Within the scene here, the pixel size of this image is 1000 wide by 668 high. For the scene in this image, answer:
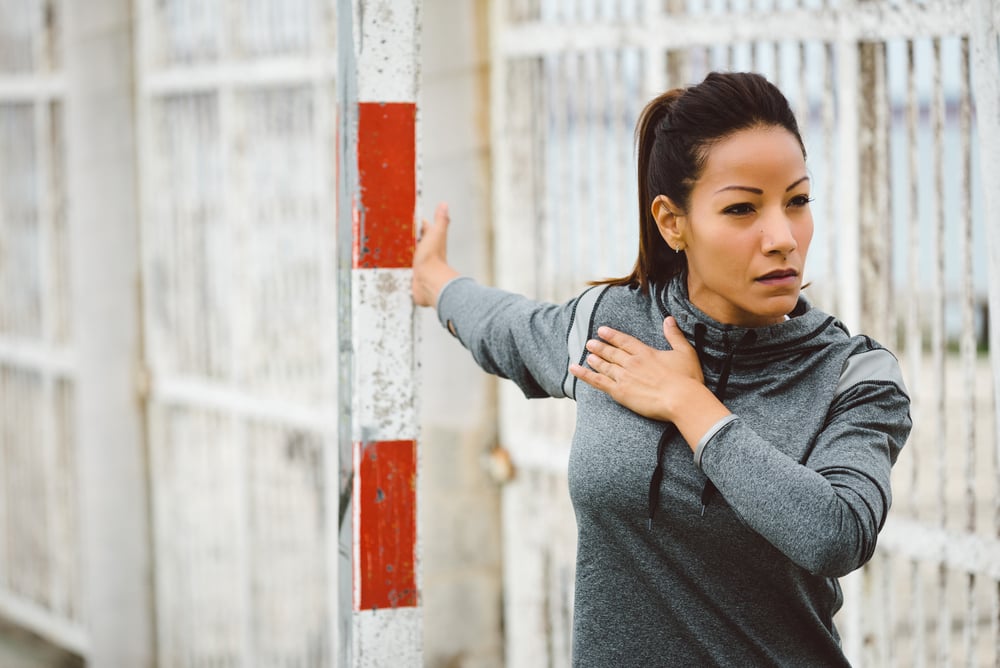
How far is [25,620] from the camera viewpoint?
20.7ft

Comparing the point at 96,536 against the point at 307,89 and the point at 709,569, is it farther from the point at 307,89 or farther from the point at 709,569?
the point at 709,569

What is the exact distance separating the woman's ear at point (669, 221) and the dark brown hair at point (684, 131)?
0.05ft

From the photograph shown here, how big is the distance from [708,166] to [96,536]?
13.4 ft

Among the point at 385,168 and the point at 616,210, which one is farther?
the point at 616,210

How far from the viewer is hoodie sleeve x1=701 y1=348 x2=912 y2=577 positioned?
1.64m

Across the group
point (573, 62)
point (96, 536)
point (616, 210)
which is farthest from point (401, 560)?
point (96, 536)

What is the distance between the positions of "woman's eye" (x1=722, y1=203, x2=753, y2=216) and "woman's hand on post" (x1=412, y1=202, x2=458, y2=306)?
0.66 meters

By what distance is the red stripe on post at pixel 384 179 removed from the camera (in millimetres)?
2262

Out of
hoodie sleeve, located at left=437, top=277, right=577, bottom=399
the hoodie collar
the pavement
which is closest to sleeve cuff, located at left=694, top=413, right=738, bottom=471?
the hoodie collar

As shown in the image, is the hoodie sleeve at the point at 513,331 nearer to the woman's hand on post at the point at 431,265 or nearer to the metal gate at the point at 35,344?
the woman's hand on post at the point at 431,265

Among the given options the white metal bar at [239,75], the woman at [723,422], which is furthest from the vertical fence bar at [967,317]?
the white metal bar at [239,75]

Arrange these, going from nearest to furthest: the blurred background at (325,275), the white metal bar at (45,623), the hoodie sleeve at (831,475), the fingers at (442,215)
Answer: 1. the hoodie sleeve at (831,475)
2. the fingers at (442,215)
3. the blurred background at (325,275)
4. the white metal bar at (45,623)

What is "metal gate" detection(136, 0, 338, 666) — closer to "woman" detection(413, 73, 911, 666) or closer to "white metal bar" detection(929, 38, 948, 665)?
"white metal bar" detection(929, 38, 948, 665)

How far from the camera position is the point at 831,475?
169 cm
